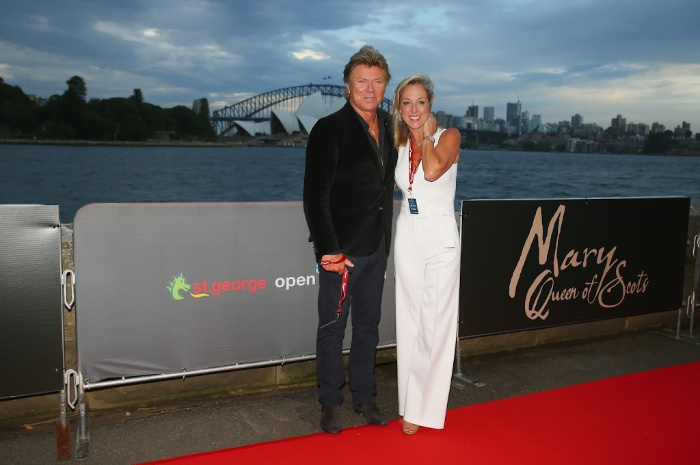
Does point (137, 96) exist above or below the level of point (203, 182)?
above

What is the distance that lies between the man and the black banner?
1.12 meters

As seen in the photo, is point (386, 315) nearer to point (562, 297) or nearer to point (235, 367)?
point (235, 367)

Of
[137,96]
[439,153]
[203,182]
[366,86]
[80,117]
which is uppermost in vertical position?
[137,96]

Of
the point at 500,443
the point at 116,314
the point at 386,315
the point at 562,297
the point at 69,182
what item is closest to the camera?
the point at 500,443

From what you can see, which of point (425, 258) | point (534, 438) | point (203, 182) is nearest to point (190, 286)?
point (425, 258)

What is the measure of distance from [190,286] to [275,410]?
0.94 meters

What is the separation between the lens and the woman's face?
3131mm

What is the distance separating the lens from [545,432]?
10.9ft

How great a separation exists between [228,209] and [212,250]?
0.90 feet

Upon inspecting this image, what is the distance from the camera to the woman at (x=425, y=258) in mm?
3211

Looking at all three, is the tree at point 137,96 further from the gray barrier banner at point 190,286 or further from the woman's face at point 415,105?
the woman's face at point 415,105

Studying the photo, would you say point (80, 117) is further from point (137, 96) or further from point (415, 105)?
point (415, 105)

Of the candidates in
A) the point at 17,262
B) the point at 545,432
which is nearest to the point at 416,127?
the point at 545,432

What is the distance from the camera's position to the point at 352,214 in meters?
3.24
